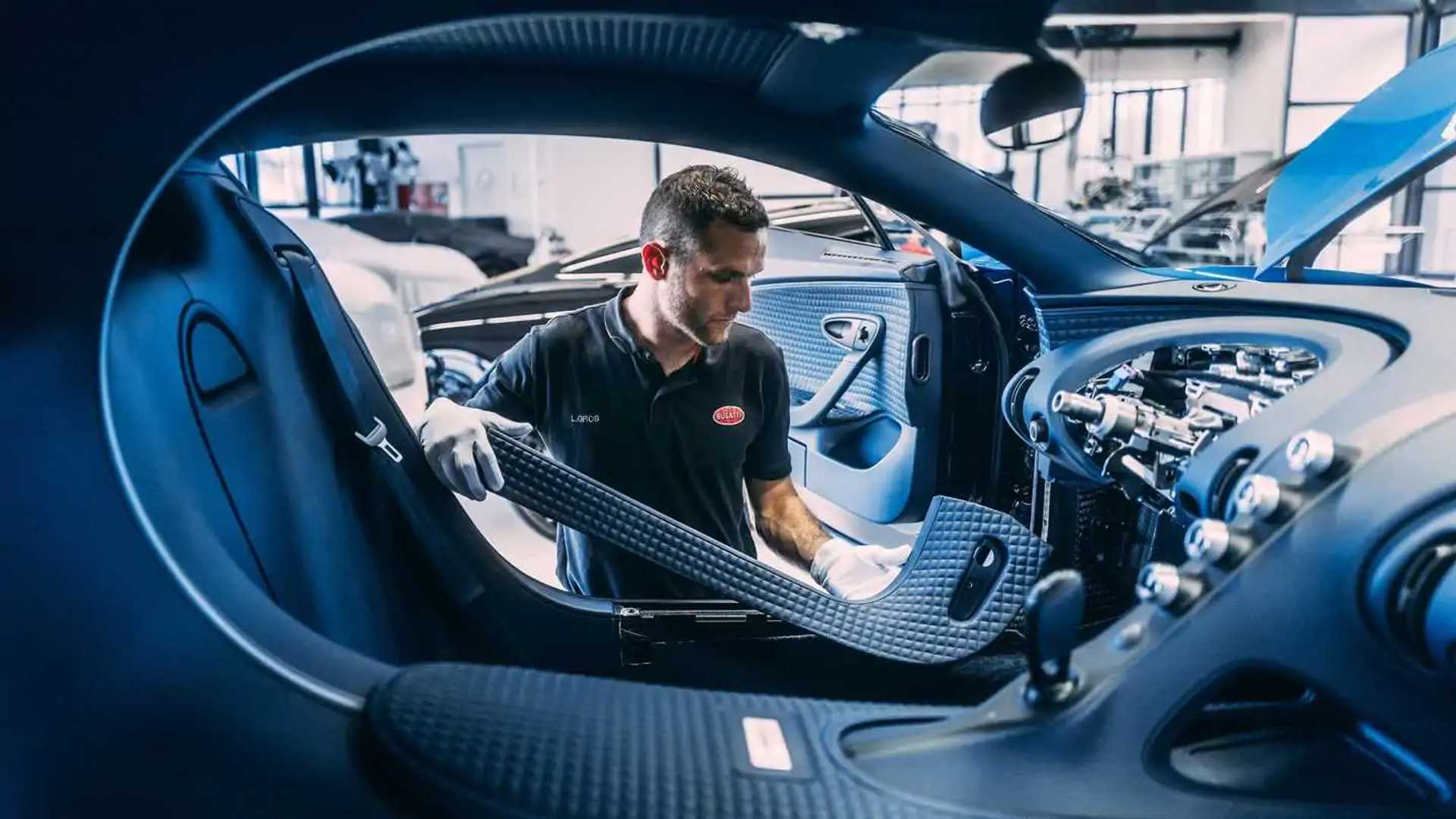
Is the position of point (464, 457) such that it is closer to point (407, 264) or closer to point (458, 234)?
point (407, 264)

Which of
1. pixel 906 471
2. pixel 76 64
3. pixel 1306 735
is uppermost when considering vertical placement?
pixel 76 64

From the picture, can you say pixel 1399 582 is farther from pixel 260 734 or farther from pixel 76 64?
pixel 76 64

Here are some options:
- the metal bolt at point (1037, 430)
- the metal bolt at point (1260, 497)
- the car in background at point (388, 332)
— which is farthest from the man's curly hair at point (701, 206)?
the metal bolt at point (1260, 497)

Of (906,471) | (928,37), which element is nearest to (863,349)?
(906,471)

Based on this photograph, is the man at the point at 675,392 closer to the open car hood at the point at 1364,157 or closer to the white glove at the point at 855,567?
the white glove at the point at 855,567

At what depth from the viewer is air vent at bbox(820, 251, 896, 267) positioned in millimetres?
2695

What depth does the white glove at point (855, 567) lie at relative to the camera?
1.90m

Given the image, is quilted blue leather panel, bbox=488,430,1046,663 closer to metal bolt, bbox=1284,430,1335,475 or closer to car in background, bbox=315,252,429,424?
metal bolt, bbox=1284,430,1335,475

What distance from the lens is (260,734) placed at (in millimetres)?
726

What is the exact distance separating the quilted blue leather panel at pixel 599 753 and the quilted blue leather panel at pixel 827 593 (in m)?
0.58

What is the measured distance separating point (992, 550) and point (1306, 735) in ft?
2.39

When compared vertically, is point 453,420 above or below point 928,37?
below

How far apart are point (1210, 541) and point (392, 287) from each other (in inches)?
167

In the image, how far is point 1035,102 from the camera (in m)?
0.73
